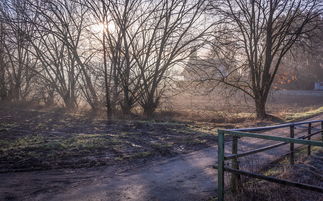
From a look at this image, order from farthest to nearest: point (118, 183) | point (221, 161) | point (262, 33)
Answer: point (262, 33) → point (118, 183) → point (221, 161)

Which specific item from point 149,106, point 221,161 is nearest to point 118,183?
point 221,161

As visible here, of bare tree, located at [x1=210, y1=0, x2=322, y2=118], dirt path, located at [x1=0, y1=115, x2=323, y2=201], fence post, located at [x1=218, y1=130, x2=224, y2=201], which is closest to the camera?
fence post, located at [x1=218, y1=130, x2=224, y2=201]

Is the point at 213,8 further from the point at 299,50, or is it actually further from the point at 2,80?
the point at 2,80

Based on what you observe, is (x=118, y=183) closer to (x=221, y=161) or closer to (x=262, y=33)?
(x=221, y=161)

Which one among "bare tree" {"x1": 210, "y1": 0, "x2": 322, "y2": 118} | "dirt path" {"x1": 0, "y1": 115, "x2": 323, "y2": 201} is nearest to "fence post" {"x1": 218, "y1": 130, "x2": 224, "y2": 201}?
"dirt path" {"x1": 0, "y1": 115, "x2": 323, "y2": 201}

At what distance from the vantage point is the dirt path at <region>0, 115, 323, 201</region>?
14.6 ft

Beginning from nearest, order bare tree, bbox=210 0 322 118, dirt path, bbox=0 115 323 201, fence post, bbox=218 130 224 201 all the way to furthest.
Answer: fence post, bbox=218 130 224 201, dirt path, bbox=0 115 323 201, bare tree, bbox=210 0 322 118

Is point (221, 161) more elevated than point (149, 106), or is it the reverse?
point (149, 106)

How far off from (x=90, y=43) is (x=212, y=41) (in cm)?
756

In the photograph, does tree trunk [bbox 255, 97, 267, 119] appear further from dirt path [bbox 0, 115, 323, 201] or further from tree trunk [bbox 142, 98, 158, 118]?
dirt path [bbox 0, 115, 323, 201]

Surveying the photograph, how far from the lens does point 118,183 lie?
507 cm

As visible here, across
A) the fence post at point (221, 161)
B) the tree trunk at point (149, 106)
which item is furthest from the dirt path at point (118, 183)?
the tree trunk at point (149, 106)

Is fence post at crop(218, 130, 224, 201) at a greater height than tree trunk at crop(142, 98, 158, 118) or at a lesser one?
lesser

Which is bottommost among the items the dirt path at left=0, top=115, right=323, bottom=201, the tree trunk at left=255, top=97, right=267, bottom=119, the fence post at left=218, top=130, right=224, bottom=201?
the dirt path at left=0, top=115, right=323, bottom=201
